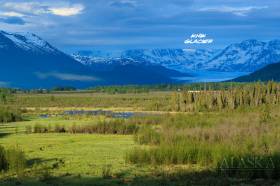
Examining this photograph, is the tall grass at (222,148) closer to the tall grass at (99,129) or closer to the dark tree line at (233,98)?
the tall grass at (99,129)

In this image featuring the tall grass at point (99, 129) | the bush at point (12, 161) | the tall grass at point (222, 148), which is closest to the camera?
the tall grass at point (222, 148)

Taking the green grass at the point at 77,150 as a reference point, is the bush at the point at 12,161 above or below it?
above

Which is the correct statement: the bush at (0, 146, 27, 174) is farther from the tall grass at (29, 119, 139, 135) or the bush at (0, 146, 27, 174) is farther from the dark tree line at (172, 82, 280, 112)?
the dark tree line at (172, 82, 280, 112)

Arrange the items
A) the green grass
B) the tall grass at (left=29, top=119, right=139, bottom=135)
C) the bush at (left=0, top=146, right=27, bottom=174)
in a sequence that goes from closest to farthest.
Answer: the bush at (left=0, top=146, right=27, bottom=174)
the green grass
the tall grass at (left=29, top=119, right=139, bottom=135)

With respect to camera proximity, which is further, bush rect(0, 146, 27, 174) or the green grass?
the green grass

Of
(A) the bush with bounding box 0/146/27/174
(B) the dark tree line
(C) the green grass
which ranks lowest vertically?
(C) the green grass

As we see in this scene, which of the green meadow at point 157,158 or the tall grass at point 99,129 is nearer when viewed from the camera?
the green meadow at point 157,158

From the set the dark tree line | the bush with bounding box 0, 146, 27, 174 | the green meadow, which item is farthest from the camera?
the dark tree line

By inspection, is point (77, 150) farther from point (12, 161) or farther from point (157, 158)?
point (12, 161)

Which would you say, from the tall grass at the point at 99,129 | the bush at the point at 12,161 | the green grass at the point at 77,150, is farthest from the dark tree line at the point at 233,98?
the bush at the point at 12,161

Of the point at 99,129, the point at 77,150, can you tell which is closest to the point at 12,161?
the point at 77,150

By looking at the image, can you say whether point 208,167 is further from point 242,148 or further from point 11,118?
point 11,118

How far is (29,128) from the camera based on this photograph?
5203 cm

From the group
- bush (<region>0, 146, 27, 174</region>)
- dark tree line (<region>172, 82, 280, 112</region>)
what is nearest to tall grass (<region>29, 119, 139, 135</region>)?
bush (<region>0, 146, 27, 174</region>)
